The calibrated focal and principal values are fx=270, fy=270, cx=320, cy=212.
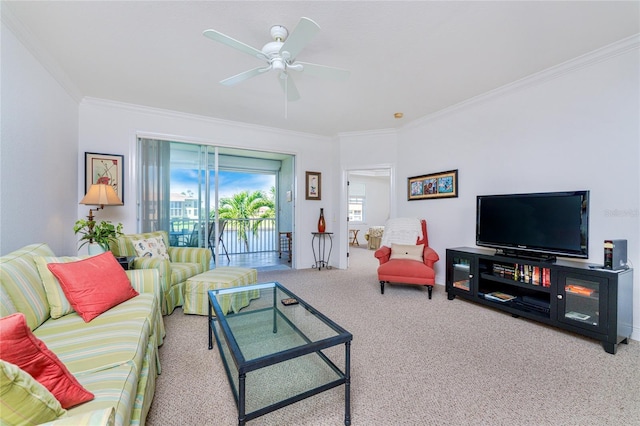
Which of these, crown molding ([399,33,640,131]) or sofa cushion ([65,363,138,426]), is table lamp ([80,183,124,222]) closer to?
sofa cushion ([65,363,138,426])

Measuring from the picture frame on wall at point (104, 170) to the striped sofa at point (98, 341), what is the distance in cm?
203

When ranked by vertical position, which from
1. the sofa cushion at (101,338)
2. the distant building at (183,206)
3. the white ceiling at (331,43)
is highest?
the white ceiling at (331,43)

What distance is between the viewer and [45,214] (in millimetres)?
2607

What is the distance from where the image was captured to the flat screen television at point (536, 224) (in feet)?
7.80

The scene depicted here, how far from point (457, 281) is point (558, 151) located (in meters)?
1.72

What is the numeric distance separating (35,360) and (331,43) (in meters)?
2.61

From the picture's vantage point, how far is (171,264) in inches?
123

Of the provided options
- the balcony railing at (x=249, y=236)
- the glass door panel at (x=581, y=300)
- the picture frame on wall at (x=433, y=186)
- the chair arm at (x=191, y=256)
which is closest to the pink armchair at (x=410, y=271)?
the picture frame on wall at (x=433, y=186)

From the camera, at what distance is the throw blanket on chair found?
3885mm

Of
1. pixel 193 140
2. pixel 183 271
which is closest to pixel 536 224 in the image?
pixel 183 271

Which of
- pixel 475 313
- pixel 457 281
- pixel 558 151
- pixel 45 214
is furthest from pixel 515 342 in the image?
pixel 45 214

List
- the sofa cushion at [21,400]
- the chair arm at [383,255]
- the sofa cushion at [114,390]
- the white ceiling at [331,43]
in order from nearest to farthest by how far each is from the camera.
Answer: the sofa cushion at [21,400] → the sofa cushion at [114,390] → the white ceiling at [331,43] → the chair arm at [383,255]

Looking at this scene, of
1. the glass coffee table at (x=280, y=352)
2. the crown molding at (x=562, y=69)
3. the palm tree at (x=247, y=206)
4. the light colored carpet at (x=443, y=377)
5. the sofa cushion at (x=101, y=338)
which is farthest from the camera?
the palm tree at (x=247, y=206)

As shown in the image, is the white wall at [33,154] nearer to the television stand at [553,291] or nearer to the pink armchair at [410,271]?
the pink armchair at [410,271]
